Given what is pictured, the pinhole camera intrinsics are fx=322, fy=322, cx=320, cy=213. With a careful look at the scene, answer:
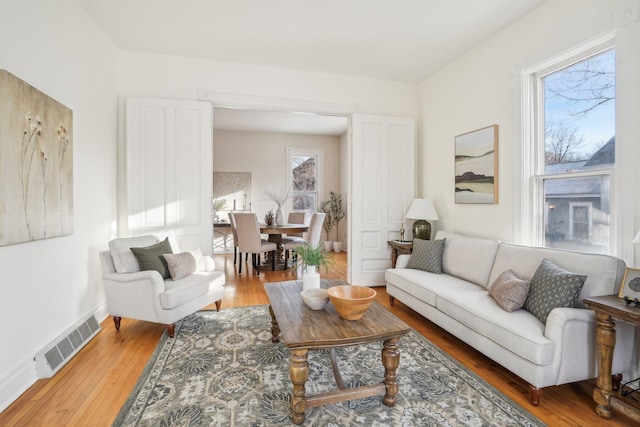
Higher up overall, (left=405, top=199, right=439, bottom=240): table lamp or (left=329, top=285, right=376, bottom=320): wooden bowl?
(left=405, top=199, right=439, bottom=240): table lamp

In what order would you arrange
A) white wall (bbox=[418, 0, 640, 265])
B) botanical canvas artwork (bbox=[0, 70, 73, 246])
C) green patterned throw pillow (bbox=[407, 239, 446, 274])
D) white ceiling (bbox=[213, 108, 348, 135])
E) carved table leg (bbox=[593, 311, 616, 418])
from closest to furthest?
1. carved table leg (bbox=[593, 311, 616, 418])
2. botanical canvas artwork (bbox=[0, 70, 73, 246])
3. white wall (bbox=[418, 0, 640, 265])
4. green patterned throw pillow (bbox=[407, 239, 446, 274])
5. white ceiling (bbox=[213, 108, 348, 135])

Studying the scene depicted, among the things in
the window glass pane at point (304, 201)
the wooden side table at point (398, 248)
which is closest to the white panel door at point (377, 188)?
the wooden side table at point (398, 248)

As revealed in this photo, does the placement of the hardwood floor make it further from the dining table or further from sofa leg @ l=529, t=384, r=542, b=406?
the dining table

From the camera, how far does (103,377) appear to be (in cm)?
221

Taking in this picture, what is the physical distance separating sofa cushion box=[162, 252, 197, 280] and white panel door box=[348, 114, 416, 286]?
85.2 inches

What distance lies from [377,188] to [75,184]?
3413 mm

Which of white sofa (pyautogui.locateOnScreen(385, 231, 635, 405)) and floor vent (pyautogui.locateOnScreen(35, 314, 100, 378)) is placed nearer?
white sofa (pyautogui.locateOnScreen(385, 231, 635, 405))

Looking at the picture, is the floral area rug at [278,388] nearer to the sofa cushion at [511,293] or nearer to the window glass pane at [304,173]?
the sofa cushion at [511,293]

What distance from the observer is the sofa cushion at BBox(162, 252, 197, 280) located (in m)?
3.05

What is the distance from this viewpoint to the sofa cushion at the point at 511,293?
2266 mm

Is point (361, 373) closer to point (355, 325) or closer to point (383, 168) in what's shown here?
point (355, 325)

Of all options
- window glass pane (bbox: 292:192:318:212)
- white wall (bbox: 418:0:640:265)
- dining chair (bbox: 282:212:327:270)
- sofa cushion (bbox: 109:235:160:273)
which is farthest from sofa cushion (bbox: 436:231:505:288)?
window glass pane (bbox: 292:192:318:212)

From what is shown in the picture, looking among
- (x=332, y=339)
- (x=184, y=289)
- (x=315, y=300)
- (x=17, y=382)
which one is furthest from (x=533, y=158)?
(x=17, y=382)

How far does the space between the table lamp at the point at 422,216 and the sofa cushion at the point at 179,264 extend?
266 cm
